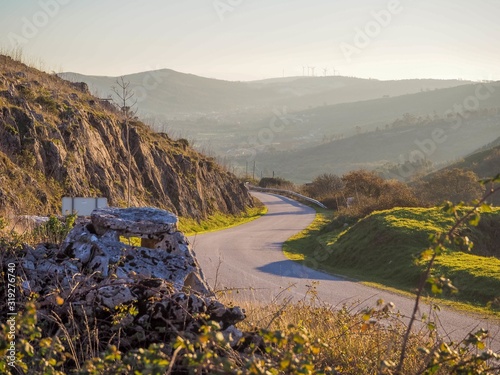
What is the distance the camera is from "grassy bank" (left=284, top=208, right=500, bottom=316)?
17328 mm

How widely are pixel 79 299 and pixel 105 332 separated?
46 cm

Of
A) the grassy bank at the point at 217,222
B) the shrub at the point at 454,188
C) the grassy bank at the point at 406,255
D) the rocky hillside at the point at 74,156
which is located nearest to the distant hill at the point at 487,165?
the shrub at the point at 454,188

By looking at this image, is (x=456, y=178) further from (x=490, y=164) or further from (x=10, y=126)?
(x=490, y=164)

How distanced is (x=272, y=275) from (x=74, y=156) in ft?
47.1

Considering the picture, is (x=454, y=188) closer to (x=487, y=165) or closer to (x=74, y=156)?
(x=74, y=156)

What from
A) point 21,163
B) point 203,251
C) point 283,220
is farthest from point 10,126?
point 283,220

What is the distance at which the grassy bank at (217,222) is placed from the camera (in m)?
36.8

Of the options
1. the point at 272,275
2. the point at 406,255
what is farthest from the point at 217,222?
the point at 406,255

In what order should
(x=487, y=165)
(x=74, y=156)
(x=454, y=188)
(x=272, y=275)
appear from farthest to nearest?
(x=487, y=165)
(x=454, y=188)
(x=74, y=156)
(x=272, y=275)

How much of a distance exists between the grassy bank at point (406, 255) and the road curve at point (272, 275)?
1.23 m

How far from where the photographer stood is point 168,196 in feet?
129

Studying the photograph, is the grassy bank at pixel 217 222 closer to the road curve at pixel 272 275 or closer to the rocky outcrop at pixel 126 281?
the road curve at pixel 272 275

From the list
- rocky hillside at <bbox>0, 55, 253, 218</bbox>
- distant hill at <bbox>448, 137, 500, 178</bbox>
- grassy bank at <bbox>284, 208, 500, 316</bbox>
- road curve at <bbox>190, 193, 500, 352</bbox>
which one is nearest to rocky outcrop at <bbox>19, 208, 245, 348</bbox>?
road curve at <bbox>190, 193, 500, 352</bbox>

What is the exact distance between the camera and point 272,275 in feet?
68.4
